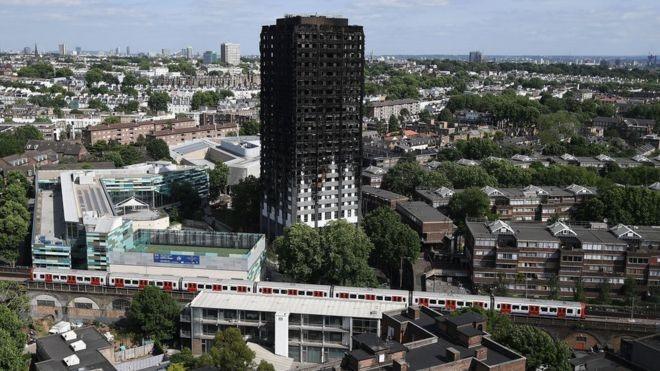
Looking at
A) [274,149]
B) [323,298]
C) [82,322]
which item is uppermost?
[274,149]

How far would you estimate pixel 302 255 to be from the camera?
117ft

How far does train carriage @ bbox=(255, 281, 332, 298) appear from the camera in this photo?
33.1 meters

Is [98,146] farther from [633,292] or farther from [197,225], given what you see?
[633,292]

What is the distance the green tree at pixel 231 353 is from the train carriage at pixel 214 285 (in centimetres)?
735

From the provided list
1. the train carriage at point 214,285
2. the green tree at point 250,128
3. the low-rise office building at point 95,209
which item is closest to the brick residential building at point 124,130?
the green tree at point 250,128

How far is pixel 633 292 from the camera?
117ft

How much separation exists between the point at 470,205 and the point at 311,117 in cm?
1331

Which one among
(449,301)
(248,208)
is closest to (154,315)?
(449,301)

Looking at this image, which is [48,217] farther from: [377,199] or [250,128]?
[250,128]

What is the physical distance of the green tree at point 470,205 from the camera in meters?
47.0

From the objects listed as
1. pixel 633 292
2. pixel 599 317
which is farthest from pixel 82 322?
pixel 633 292

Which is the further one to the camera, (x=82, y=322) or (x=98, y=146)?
(x=98, y=146)

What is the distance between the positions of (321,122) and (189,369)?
21.2 m

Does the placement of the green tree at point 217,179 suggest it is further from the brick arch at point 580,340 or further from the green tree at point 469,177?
the brick arch at point 580,340
